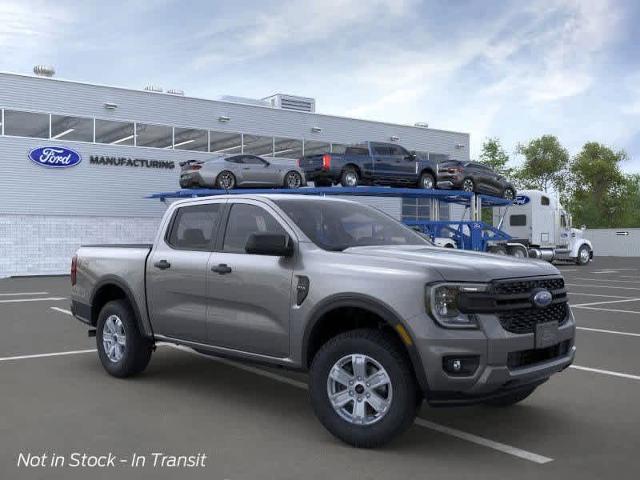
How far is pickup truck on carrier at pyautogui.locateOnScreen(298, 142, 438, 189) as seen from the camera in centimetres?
2450

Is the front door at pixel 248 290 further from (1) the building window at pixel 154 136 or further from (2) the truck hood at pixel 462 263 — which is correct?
(1) the building window at pixel 154 136

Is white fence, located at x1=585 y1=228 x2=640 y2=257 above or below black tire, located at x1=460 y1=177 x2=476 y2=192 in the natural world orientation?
below

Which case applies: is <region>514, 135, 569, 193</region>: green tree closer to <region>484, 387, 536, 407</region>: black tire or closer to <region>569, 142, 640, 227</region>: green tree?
<region>569, 142, 640, 227</region>: green tree

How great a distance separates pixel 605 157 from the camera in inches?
2968

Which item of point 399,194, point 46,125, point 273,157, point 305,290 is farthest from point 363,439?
point 273,157

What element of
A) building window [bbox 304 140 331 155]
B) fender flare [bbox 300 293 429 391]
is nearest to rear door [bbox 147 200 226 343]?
fender flare [bbox 300 293 429 391]

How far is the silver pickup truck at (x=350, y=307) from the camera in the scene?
469cm

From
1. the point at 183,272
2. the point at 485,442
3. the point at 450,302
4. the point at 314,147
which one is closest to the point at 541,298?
Answer: the point at 450,302

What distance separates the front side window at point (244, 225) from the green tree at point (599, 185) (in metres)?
72.4

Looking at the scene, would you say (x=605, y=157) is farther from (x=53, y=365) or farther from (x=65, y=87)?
(x=53, y=365)

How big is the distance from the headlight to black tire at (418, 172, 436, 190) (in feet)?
70.8

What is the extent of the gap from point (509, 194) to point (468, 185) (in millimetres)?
3436

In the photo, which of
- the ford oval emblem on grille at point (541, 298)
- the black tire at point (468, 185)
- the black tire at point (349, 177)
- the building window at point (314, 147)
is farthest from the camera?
the building window at point (314, 147)

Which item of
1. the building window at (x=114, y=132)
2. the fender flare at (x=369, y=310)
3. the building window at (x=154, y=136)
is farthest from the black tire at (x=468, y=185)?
the fender flare at (x=369, y=310)
